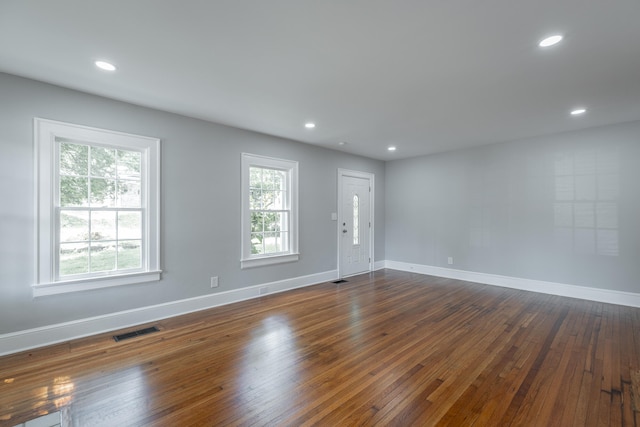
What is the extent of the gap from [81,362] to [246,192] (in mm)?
2657

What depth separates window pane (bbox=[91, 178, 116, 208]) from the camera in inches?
125

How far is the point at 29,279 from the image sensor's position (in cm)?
277

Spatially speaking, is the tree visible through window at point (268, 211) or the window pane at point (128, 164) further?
the tree visible through window at point (268, 211)

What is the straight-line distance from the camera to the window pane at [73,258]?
2.98 meters

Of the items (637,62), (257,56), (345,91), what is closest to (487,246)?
(637,62)

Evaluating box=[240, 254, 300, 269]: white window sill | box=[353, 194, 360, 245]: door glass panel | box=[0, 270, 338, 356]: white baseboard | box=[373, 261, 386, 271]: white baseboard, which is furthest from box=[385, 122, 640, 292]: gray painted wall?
box=[0, 270, 338, 356]: white baseboard

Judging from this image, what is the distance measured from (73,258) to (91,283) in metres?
0.32

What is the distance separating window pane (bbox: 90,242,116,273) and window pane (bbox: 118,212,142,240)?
0.16 metres

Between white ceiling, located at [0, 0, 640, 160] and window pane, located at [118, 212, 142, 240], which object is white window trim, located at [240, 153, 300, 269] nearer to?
white ceiling, located at [0, 0, 640, 160]

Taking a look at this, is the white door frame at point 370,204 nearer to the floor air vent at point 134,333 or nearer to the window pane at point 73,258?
the floor air vent at point 134,333

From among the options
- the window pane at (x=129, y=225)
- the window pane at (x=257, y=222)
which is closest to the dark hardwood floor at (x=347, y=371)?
the window pane at (x=129, y=225)

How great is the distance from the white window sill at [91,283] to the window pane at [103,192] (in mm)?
818

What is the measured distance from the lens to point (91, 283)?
308cm

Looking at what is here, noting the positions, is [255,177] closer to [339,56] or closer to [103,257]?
[103,257]
